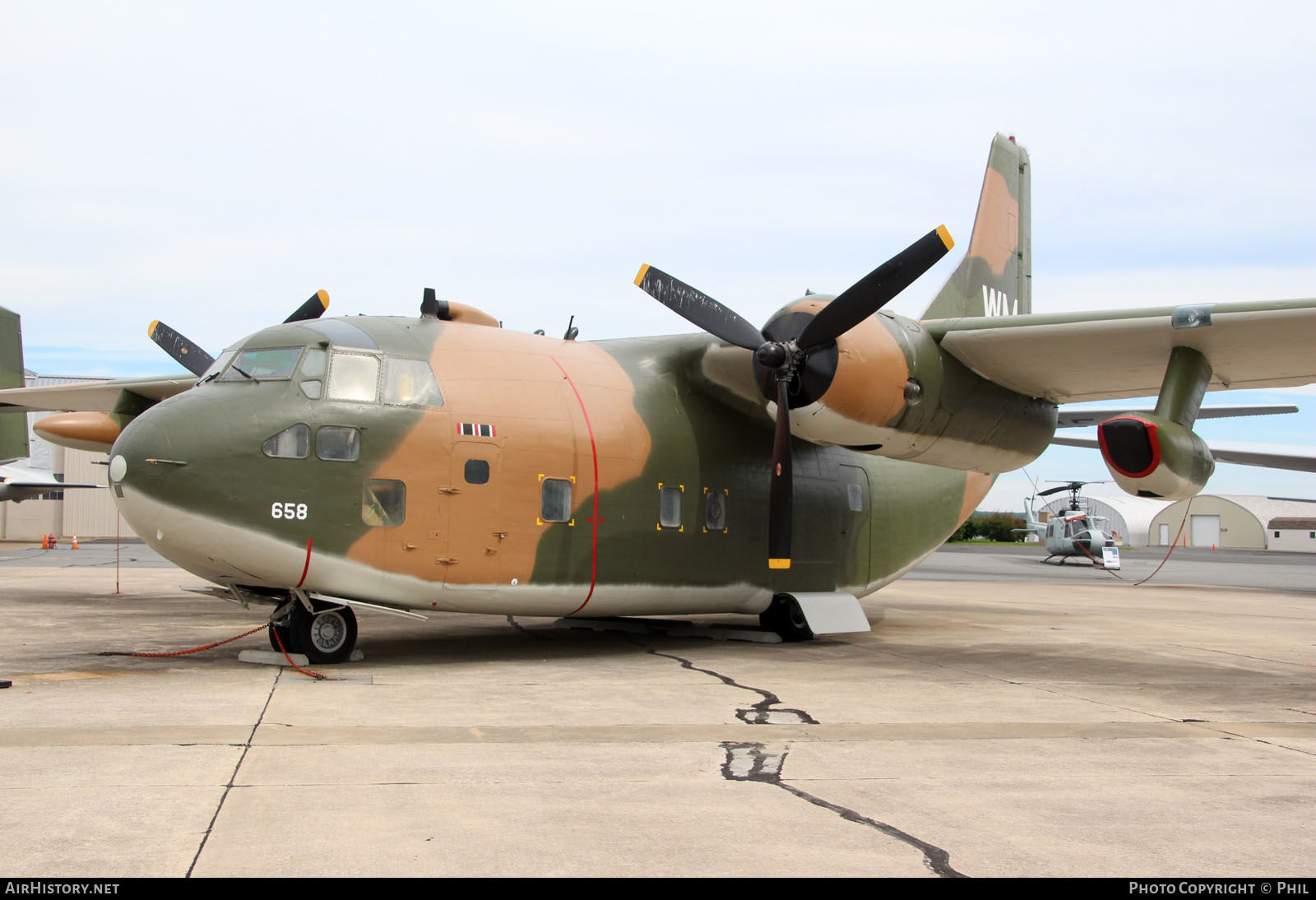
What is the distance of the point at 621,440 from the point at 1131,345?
592cm

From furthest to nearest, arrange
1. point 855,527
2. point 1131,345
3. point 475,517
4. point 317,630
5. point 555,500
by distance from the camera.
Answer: point 855,527 → point 1131,345 → point 555,500 → point 475,517 → point 317,630

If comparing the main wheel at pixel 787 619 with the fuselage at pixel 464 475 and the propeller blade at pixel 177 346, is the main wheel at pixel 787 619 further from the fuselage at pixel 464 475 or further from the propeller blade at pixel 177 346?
the propeller blade at pixel 177 346

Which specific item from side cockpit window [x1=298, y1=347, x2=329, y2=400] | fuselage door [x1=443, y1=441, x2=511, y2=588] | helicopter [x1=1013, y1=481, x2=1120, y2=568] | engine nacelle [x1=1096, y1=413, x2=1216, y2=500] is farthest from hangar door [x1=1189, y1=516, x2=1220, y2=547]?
side cockpit window [x1=298, y1=347, x2=329, y2=400]

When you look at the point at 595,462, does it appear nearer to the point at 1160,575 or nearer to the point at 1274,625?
the point at 1274,625

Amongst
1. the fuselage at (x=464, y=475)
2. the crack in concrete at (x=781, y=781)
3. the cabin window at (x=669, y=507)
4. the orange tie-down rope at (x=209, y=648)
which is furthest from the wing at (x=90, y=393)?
the crack in concrete at (x=781, y=781)

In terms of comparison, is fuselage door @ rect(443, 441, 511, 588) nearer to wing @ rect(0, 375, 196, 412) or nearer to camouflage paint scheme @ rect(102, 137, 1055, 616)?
camouflage paint scheme @ rect(102, 137, 1055, 616)

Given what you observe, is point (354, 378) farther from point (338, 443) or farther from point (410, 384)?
point (338, 443)

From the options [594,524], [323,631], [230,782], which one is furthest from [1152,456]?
[230,782]

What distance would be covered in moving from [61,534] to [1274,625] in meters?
61.2

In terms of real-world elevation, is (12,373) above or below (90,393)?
above

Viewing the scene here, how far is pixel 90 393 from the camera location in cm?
1870

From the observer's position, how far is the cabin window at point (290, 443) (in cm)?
1053

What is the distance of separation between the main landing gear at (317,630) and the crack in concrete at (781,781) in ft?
17.3
